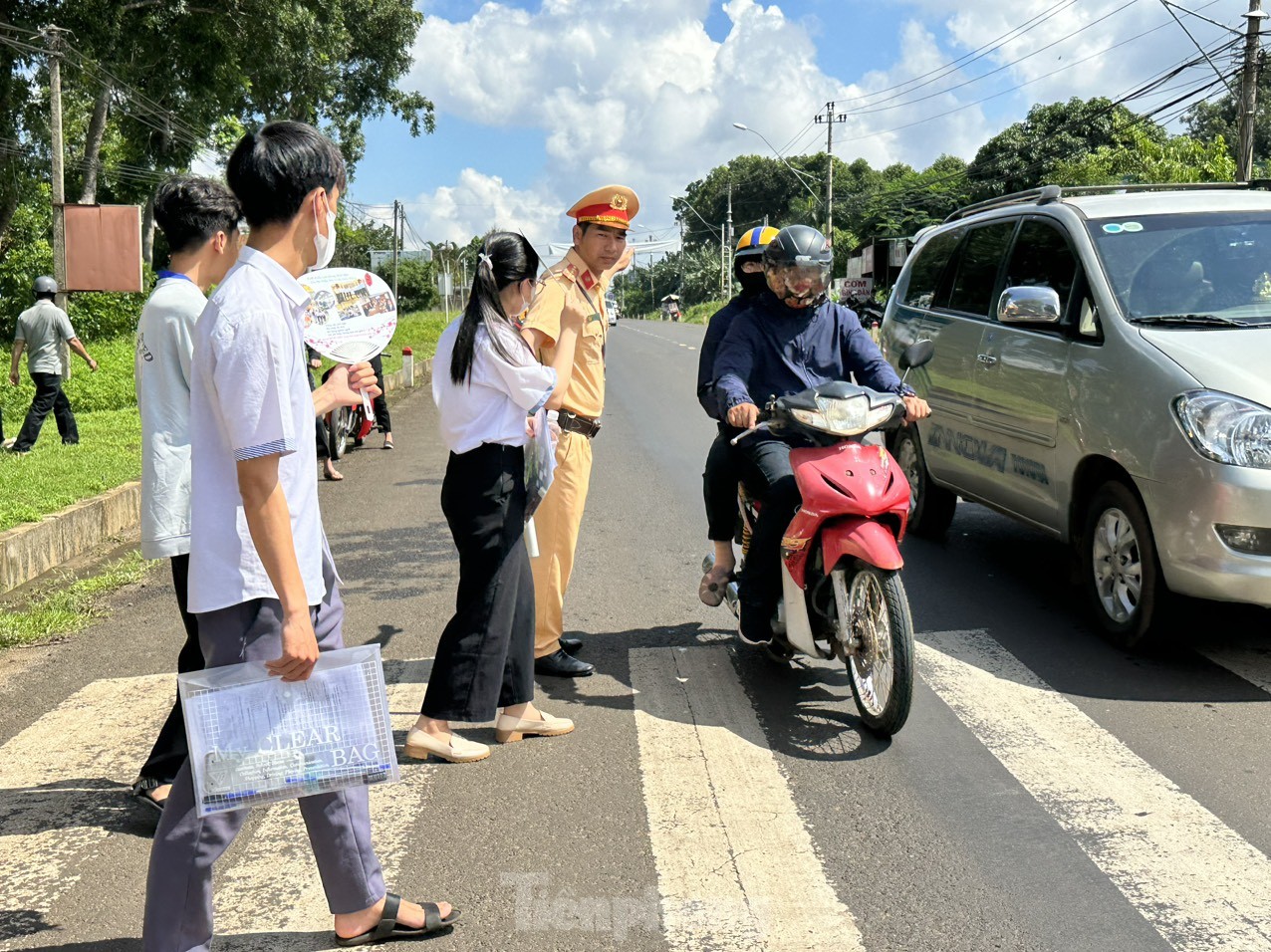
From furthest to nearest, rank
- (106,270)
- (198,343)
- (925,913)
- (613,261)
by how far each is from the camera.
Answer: (106,270) → (613,261) → (925,913) → (198,343)

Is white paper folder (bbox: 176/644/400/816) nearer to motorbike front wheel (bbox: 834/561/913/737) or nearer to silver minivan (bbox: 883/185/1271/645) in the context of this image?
motorbike front wheel (bbox: 834/561/913/737)

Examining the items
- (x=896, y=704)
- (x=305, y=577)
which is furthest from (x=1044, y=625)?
(x=305, y=577)

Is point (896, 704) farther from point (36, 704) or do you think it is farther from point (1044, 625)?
point (36, 704)

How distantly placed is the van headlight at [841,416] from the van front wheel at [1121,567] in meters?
1.40

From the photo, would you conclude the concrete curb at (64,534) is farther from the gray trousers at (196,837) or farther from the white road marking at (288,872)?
the gray trousers at (196,837)

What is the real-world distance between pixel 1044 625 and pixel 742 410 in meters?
2.09

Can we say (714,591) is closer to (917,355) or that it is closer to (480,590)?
(917,355)

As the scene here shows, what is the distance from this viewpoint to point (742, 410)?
4.78 m

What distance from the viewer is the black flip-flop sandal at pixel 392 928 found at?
10.1 feet

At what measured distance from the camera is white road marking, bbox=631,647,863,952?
10.4 ft

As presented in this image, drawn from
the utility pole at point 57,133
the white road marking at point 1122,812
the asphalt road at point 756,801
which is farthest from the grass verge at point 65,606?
the utility pole at point 57,133

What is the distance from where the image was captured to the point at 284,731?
106 inches

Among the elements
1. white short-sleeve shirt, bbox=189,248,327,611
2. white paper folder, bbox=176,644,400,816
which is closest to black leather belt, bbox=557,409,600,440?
white short-sleeve shirt, bbox=189,248,327,611

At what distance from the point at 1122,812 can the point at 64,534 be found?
6.48 m
